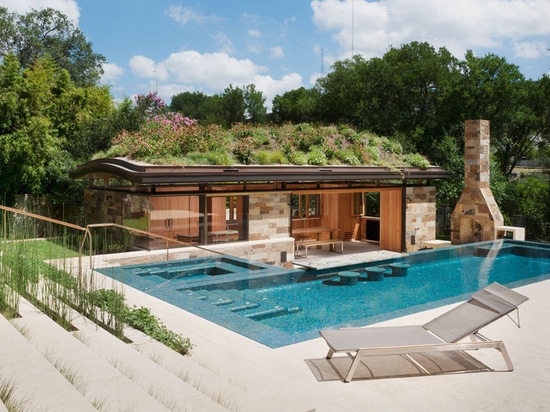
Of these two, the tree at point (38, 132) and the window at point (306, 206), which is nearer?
the window at point (306, 206)

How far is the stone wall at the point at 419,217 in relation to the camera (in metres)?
16.6

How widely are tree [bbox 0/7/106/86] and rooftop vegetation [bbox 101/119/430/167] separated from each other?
22.0 metres

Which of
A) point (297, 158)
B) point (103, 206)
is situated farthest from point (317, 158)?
point (103, 206)

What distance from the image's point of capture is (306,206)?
677 inches

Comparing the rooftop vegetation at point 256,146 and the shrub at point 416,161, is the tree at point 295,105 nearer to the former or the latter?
the rooftop vegetation at point 256,146

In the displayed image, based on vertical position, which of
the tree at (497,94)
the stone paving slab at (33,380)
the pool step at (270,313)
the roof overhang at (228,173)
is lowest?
the pool step at (270,313)

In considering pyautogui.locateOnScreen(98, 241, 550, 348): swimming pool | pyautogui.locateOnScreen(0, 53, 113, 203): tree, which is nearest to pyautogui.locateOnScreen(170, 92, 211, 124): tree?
pyautogui.locateOnScreen(0, 53, 113, 203): tree

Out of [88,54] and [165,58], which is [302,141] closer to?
[88,54]

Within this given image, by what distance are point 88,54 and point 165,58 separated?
140 ft

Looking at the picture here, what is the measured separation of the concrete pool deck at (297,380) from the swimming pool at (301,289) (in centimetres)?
60

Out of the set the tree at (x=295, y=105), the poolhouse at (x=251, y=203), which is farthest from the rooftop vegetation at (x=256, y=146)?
the tree at (x=295, y=105)

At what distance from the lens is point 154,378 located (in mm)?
4367

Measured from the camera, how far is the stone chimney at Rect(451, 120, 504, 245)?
16.9 metres

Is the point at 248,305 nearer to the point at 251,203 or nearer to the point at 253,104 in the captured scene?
the point at 251,203
